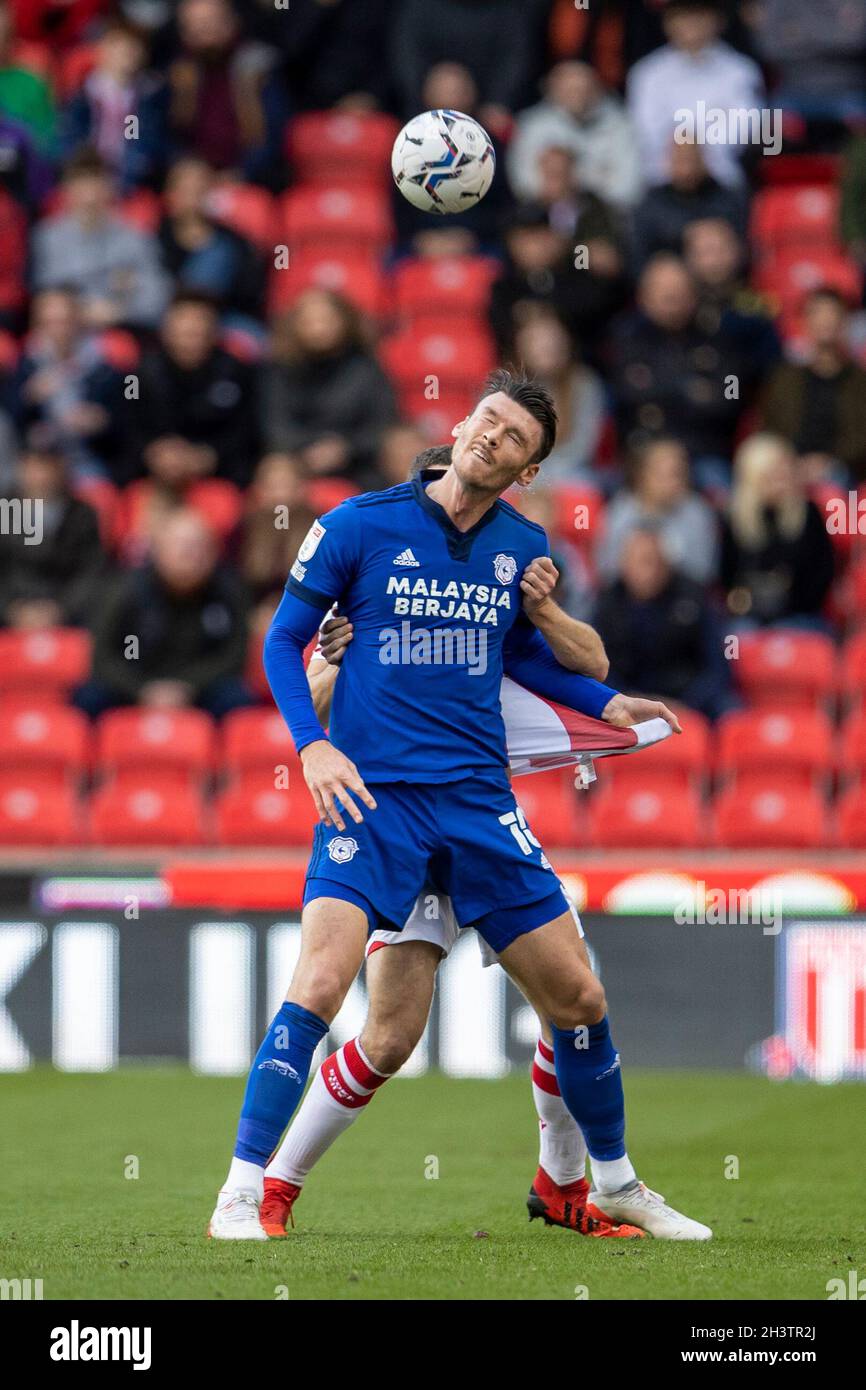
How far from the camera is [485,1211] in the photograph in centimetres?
667

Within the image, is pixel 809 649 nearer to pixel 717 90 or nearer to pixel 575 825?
pixel 575 825

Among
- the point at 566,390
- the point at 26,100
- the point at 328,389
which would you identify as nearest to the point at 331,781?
the point at 566,390

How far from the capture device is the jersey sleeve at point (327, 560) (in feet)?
18.8

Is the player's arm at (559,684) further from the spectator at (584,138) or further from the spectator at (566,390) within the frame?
the spectator at (584,138)

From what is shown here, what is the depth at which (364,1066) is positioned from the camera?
5.85 meters

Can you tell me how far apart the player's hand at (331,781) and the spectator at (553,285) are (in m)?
8.26

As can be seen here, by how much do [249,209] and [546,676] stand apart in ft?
31.9

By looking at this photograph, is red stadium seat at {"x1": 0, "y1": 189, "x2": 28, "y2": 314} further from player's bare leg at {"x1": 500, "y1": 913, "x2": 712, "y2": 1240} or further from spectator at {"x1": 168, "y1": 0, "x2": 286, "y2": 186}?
player's bare leg at {"x1": 500, "y1": 913, "x2": 712, "y2": 1240}

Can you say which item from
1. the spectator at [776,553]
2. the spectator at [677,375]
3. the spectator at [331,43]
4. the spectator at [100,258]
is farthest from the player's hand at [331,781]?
the spectator at [331,43]

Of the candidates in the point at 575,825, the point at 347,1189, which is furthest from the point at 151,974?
the point at 347,1189

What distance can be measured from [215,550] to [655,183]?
14.8 ft

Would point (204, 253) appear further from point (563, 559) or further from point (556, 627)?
point (556, 627)

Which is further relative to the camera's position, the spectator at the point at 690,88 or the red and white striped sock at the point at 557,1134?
the spectator at the point at 690,88

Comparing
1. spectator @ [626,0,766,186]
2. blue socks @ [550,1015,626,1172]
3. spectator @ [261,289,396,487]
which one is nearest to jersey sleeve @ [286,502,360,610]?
blue socks @ [550,1015,626,1172]
